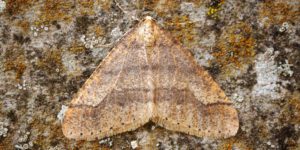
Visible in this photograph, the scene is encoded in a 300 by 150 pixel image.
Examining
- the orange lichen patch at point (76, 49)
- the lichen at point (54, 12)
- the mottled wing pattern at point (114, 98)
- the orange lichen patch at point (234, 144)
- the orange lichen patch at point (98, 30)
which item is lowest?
the orange lichen patch at point (234, 144)

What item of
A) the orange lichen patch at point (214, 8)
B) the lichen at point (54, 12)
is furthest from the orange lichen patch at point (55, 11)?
the orange lichen patch at point (214, 8)

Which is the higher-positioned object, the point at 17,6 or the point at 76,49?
the point at 17,6

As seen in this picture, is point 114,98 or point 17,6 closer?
point 114,98

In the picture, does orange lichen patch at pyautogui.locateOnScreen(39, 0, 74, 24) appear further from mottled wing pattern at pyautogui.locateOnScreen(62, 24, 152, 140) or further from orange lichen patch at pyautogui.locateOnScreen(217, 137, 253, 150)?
orange lichen patch at pyautogui.locateOnScreen(217, 137, 253, 150)

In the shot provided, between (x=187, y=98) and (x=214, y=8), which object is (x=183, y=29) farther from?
(x=187, y=98)

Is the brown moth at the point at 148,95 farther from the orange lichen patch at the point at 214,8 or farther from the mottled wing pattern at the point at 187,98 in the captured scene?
the orange lichen patch at the point at 214,8

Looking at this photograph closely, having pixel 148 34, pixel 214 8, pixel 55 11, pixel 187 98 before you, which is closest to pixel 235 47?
pixel 214 8

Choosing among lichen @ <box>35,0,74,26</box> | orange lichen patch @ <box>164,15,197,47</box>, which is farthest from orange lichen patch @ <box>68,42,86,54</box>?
orange lichen patch @ <box>164,15,197,47</box>

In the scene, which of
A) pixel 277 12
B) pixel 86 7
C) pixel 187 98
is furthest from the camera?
pixel 86 7
